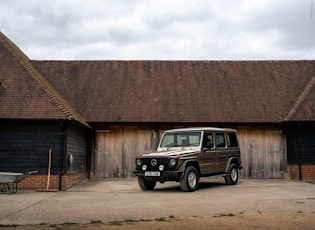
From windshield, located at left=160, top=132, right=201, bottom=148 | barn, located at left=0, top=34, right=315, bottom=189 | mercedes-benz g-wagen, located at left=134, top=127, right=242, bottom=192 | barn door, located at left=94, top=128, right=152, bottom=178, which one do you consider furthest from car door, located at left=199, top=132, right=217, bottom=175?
barn door, located at left=94, top=128, right=152, bottom=178

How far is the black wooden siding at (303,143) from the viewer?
17.9m

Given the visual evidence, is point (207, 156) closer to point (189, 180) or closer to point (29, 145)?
point (189, 180)

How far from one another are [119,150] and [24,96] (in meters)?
5.85

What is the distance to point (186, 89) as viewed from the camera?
68.0 feet

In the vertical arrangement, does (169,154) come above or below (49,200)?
above

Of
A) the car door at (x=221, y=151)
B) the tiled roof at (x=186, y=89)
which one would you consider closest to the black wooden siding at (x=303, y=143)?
the tiled roof at (x=186, y=89)

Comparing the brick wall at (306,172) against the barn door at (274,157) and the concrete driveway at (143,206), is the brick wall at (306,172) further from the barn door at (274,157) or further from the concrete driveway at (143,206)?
the concrete driveway at (143,206)

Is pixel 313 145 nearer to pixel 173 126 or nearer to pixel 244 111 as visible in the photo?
pixel 244 111

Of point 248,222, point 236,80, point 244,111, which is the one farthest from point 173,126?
point 248,222

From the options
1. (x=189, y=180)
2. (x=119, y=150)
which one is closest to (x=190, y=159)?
(x=189, y=180)

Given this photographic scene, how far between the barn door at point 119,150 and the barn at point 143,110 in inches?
1.9

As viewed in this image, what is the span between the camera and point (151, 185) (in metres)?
13.4

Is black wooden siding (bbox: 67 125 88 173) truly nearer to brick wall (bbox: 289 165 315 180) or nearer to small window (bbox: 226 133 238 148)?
small window (bbox: 226 133 238 148)

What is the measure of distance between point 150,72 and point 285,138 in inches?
327
